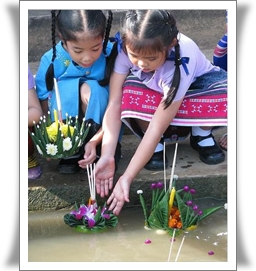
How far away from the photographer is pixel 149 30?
2.52m

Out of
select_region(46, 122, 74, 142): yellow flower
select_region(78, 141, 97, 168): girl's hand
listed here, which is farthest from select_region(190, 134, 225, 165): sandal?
select_region(46, 122, 74, 142): yellow flower

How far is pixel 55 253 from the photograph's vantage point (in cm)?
252

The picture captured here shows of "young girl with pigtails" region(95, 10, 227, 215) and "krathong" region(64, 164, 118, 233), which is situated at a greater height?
"young girl with pigtails" region(95, 10, 227, 215)

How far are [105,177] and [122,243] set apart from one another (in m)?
0.27

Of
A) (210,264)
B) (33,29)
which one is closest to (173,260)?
(210,264)

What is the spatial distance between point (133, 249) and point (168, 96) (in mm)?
591

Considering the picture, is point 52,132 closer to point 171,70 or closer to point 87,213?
point 87,213

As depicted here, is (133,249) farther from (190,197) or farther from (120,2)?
(120,2)

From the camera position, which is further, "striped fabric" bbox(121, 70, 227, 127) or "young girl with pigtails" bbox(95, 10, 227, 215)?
"striped fabric" bbox(121, 70, 227, 127)

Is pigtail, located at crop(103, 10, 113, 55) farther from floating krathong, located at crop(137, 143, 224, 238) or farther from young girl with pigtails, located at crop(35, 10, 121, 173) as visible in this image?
floating krathong, located at crop(137, 143, 224, 238)

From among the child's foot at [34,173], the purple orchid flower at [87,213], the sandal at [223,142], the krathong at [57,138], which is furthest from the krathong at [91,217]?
the sandal at [223,142]

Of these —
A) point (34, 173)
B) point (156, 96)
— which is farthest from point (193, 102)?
point (34, 173)

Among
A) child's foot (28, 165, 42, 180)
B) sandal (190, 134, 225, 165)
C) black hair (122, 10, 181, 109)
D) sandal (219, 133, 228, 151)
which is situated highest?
black hair (122, 10, 181, 109)

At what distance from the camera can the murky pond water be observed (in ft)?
8.20
